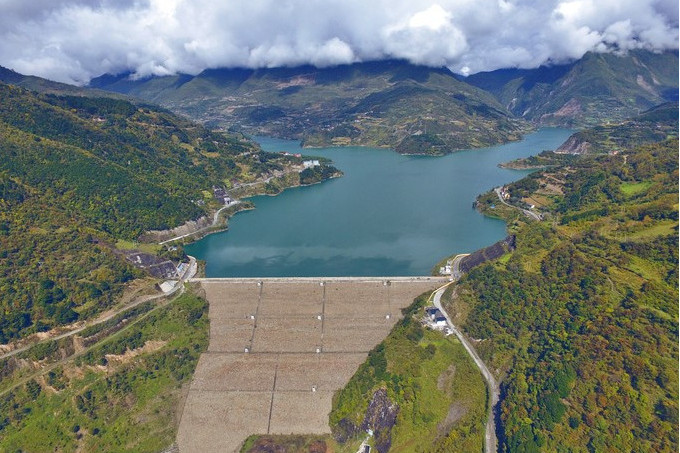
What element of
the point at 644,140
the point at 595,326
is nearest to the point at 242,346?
the point at 595,326

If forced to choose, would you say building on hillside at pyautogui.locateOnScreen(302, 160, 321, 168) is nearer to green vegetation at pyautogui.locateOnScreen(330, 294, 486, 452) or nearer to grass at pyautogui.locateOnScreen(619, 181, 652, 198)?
grass at pyautogui.locateOnScreen(619, 181, 652, 198)

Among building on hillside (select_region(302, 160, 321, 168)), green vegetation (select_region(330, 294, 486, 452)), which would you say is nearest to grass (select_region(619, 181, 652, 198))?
green vegetation (select_region(330, 294, 486, 452))

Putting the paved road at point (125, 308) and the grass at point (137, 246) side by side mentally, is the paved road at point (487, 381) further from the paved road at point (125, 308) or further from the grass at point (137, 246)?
the grass at point (137, 246)

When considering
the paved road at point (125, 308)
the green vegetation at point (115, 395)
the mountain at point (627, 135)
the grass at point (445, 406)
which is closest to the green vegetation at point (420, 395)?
the grass at point (445, 406)

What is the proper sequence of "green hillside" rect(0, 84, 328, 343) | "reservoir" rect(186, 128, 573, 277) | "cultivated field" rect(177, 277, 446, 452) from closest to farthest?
"cultivated field" rect(177, 277, 446, 452), "green hillside" rect(0, 84, 328, 343), "reservoir" rect(186, 128, 573, 277)

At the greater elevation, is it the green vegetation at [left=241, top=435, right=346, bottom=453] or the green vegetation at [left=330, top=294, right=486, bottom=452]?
the green vegetation at [left=330, top=294, right=486, bottom=452]

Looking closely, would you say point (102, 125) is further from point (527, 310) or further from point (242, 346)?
point (527, 310)

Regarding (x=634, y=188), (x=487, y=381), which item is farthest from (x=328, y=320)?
(x=634, y=188)
